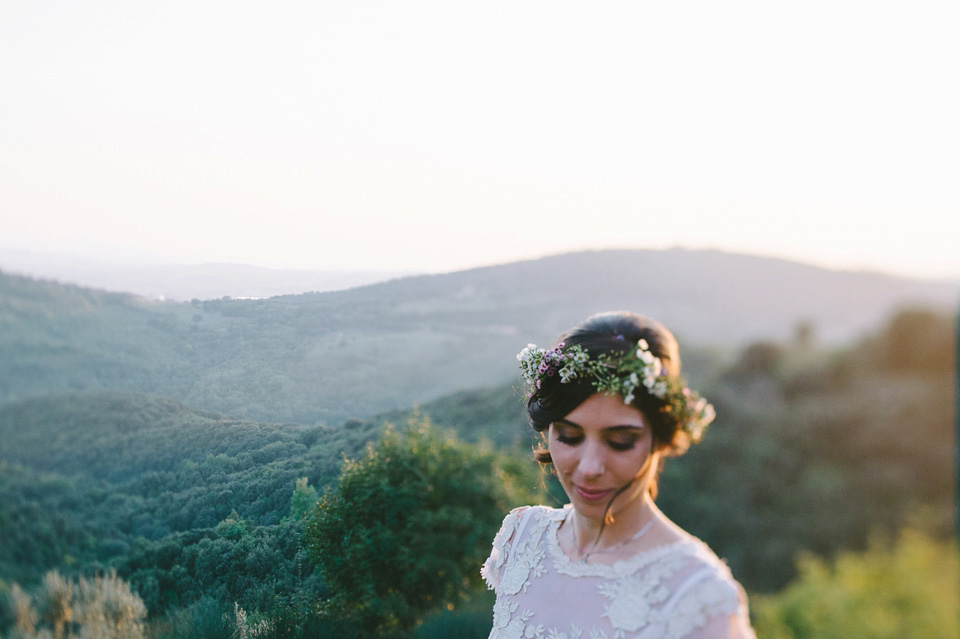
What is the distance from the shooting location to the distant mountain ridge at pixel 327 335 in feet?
10.5

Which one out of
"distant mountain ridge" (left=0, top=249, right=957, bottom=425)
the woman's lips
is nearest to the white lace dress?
the woman's lips

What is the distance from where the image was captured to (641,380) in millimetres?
1854

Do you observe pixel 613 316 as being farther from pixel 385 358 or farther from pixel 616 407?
pixel 385 358

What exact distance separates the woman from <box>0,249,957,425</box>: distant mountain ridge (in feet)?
7.56

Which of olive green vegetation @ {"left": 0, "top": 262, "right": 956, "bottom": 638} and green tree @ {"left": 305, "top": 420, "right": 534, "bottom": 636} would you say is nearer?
olive green vegetation @ {"left": 0, "top": 262, "right": 956, "bottom": 638}

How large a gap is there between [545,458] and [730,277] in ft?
51.7

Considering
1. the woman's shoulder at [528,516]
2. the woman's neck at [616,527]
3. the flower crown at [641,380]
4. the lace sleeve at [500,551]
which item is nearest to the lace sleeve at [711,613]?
the woman's neck at [616,527]

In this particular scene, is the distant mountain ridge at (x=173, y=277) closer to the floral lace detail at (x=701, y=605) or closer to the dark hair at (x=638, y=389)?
the dark hair at (x=638, y=389)

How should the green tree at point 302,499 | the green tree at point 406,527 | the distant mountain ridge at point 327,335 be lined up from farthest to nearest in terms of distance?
the green tree at point 406,527
the green tree at point 302,499
the distant mountain ridge at point 327,335

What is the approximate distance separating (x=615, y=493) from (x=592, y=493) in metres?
0.07

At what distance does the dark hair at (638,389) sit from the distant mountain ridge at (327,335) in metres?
2.32

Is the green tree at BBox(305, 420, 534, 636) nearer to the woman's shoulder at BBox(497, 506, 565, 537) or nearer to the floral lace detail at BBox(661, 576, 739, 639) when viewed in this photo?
the woman's shoulder at BBox(497, 506, 565, 537)

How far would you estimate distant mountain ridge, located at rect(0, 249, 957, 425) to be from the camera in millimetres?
3213

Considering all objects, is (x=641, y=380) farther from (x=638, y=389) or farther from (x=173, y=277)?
(x=173, y=277)
